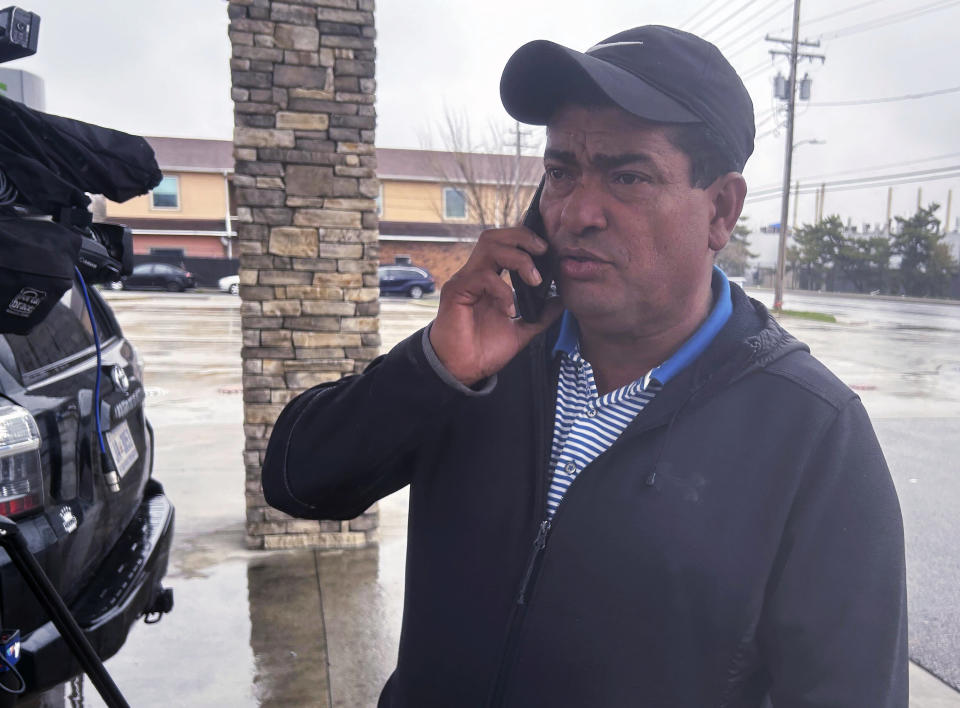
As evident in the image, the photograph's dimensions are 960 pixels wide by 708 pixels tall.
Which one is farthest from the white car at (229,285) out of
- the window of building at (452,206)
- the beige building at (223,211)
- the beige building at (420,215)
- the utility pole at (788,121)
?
the utility pole at (788,121)

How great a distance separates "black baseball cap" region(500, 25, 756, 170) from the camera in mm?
1250

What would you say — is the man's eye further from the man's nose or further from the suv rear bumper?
the suv rear bumper

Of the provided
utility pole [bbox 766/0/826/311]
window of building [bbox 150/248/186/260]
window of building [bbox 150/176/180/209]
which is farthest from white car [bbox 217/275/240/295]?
utility pole [bbox 766/0/826/311]

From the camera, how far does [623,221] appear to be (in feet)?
4.35

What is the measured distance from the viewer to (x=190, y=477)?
233 inches

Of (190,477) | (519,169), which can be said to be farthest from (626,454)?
(519,169)

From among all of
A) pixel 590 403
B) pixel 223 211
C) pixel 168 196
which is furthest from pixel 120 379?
pixel 168 196

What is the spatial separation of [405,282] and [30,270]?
103 ft

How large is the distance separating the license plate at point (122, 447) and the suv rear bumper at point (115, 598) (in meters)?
0.25

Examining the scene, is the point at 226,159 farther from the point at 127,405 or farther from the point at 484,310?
the point at 484,310

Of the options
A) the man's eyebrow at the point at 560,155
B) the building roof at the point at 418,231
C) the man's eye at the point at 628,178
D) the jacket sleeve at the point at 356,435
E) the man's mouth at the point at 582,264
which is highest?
→ the building roof at the point at 418,231

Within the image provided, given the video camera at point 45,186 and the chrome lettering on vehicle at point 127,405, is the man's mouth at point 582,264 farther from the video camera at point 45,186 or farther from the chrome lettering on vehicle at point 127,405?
the chrome lettering on vehicle at point 127,405

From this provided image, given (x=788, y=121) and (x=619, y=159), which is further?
(x=788, y=121)

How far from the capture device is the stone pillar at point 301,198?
4.00m
